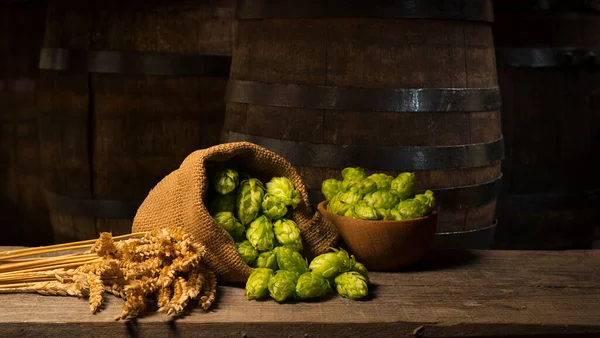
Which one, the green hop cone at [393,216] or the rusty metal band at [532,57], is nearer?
the green hop cone at [393,216]

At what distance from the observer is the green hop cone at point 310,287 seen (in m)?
1.93

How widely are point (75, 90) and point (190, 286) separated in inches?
98.4

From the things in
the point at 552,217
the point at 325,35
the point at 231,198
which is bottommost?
the point at 552,217

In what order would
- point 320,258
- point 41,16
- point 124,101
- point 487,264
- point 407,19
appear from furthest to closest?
1. point 41,16
2. point 124,101
3. point 407,19
4. point 487,264
5. point 320,258

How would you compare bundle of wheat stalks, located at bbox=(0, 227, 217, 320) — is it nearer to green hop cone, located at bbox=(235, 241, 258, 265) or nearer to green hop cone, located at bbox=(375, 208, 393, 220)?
green hop cone, located at bbox=(235, 241, 258, 265)

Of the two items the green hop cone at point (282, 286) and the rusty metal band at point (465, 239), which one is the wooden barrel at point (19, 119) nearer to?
the rusty metal band at point (465, 239)

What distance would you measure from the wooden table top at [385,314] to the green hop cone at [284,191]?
0.91 ft

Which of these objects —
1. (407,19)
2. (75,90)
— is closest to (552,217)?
(407,19)

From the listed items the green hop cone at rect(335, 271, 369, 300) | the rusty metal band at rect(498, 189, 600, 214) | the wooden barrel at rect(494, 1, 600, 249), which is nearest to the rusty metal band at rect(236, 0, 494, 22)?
the wooden barrel at rect(494, 1, 600, 249)

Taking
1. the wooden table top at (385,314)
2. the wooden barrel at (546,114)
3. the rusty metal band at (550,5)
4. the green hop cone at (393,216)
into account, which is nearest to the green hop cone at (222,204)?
the wooden table top at (385,314)

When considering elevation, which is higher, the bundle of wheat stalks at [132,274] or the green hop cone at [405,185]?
the green hop cone at [405,185]

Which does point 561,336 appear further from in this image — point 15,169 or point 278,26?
point 15,169

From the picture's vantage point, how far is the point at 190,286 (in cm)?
188

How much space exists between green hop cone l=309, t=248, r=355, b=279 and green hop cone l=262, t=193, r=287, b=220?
0.17 meters
